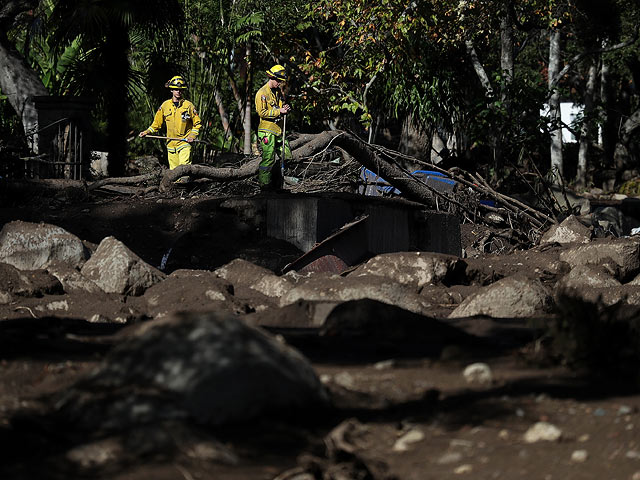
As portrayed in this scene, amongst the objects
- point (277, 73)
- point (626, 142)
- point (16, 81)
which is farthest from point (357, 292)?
point (626, 142)

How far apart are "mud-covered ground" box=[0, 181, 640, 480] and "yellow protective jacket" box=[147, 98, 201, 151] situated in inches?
302

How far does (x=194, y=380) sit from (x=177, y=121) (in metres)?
10.3

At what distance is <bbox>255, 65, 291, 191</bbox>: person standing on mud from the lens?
11.6m

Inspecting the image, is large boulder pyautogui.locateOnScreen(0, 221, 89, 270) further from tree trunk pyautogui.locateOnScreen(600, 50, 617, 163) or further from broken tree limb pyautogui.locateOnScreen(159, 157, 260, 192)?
tree trunk pyautogui.locateOnScreen(600, 50, 617, 163)

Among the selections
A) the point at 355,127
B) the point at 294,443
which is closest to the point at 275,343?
the point at 294,443

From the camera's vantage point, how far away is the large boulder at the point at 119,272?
8.09 metres

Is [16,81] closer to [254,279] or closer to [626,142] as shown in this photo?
[254,279]

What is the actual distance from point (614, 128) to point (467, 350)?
34407 millimetres

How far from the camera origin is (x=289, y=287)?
8.34 m

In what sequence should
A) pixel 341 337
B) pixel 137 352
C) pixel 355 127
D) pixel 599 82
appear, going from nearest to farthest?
pixel 137 352, pixel 341 337, pixel 355 127, pixel 599 82

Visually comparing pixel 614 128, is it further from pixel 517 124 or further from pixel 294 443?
pixel 294 443

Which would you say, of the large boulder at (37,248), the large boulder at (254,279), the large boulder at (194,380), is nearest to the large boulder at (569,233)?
the large boulder at (254,279)

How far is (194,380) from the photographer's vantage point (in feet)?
11.6

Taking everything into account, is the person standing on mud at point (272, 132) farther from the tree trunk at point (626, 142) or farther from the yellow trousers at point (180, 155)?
the tree trunk at point (626, 142)
